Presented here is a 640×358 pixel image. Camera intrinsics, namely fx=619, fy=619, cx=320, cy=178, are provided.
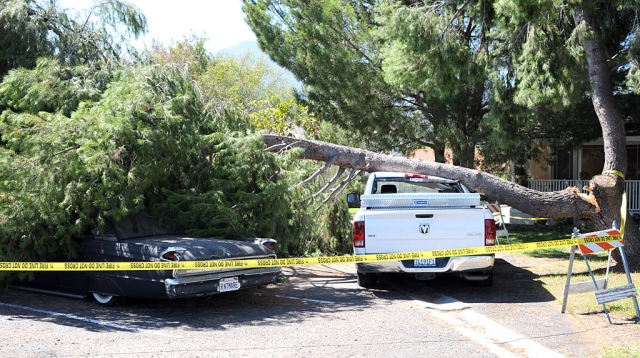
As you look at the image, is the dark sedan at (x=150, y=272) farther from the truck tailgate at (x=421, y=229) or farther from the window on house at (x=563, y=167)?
the window on house at (x=563, y=167)

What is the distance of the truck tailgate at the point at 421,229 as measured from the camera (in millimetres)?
8641

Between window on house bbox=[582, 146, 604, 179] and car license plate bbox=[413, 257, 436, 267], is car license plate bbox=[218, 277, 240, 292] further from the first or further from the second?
window on house bbox=[582, 146, 604, 179]

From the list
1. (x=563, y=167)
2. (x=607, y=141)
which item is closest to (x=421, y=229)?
(x=607, y=141)

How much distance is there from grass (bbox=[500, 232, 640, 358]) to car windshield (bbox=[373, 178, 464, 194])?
6.98 ft

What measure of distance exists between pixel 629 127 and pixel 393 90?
812 cm

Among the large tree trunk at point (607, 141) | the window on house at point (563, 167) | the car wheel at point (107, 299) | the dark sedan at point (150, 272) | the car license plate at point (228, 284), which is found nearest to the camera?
the dark sedan at point (150, 272)

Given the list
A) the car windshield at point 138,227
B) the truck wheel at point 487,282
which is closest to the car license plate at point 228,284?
the car windshield at point 138,227

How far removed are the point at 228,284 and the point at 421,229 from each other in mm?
2802

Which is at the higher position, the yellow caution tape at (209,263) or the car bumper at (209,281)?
the yellow caution tape at (209,263)

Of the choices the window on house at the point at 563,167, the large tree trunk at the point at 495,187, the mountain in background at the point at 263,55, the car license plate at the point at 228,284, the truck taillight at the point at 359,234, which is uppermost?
the mountain in background at the point at 263,55

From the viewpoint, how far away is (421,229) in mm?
8664

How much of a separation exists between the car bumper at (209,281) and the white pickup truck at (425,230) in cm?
143

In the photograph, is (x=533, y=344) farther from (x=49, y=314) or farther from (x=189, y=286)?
(x=49, y=314)

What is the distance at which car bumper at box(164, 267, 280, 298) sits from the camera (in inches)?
285
